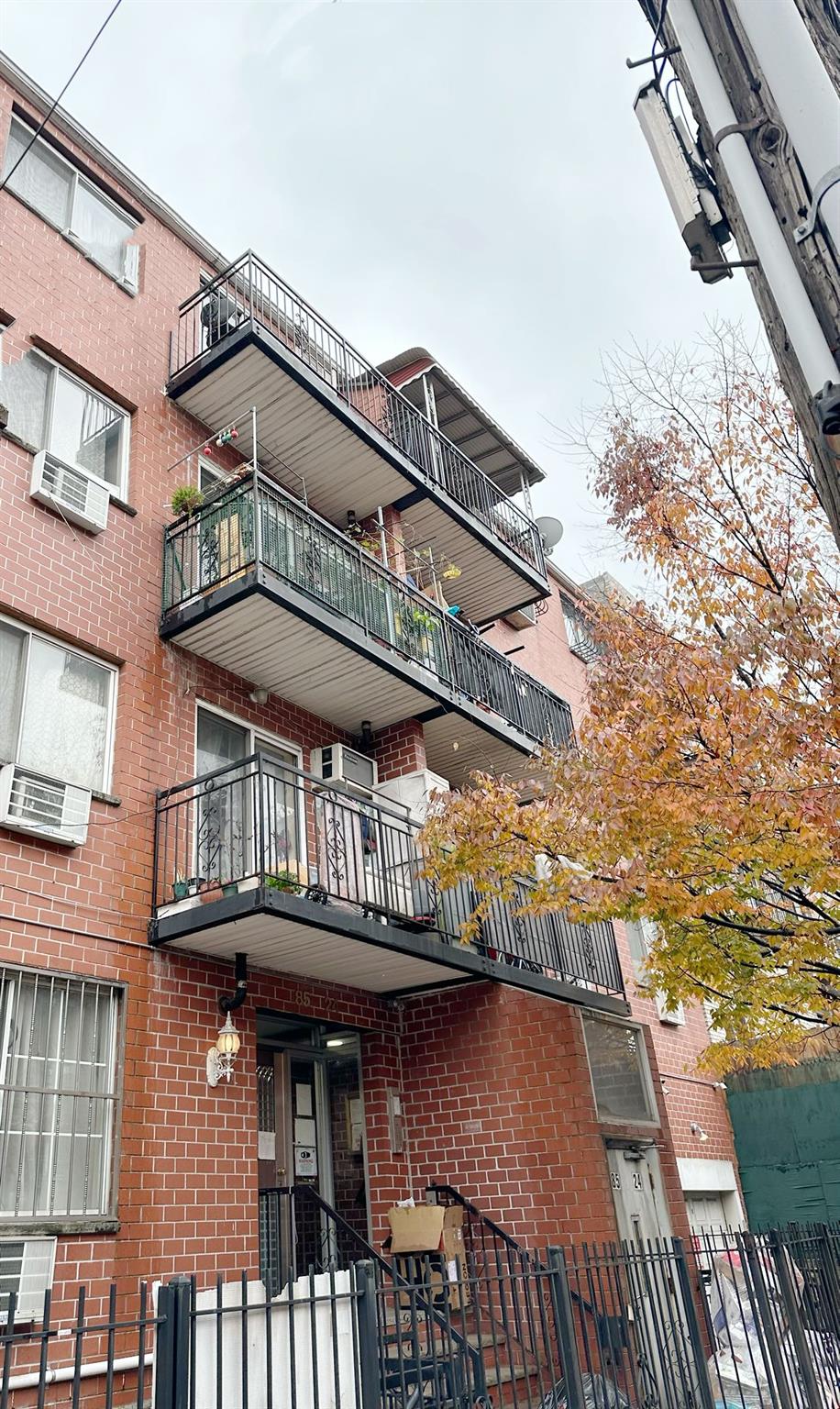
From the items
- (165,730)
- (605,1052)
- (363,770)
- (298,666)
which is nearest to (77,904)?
(165,730)

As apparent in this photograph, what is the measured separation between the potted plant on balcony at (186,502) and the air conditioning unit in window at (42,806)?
376 centimetres

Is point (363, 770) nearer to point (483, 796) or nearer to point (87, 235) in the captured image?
point (483, 796)

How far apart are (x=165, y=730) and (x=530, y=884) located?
5.39 m

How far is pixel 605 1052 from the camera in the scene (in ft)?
40.9

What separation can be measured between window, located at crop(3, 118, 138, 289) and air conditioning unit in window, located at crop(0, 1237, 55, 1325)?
9.98 m

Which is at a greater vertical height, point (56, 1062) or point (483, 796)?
point (483, 796)

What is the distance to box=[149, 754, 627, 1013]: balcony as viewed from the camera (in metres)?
8.98

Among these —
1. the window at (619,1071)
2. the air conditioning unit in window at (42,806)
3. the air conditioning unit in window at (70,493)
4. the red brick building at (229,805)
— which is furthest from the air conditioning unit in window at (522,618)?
the air conditioning unit in window at (42,806)

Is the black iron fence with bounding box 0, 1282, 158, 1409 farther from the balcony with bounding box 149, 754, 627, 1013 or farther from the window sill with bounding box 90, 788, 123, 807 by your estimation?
the window sill with bounding box 90, 788, 123, 807

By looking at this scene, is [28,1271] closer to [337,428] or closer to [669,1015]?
[337,428]

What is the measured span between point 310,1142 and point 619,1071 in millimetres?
3972

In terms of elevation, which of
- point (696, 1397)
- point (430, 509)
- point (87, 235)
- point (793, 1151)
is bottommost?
point (696, 1397)

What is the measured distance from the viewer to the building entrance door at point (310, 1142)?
9.86m

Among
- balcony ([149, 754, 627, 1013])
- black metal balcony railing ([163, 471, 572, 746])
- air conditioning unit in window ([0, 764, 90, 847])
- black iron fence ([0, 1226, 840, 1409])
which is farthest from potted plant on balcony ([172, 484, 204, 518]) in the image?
black iron fence ([0, 1226, 840, 1409])
